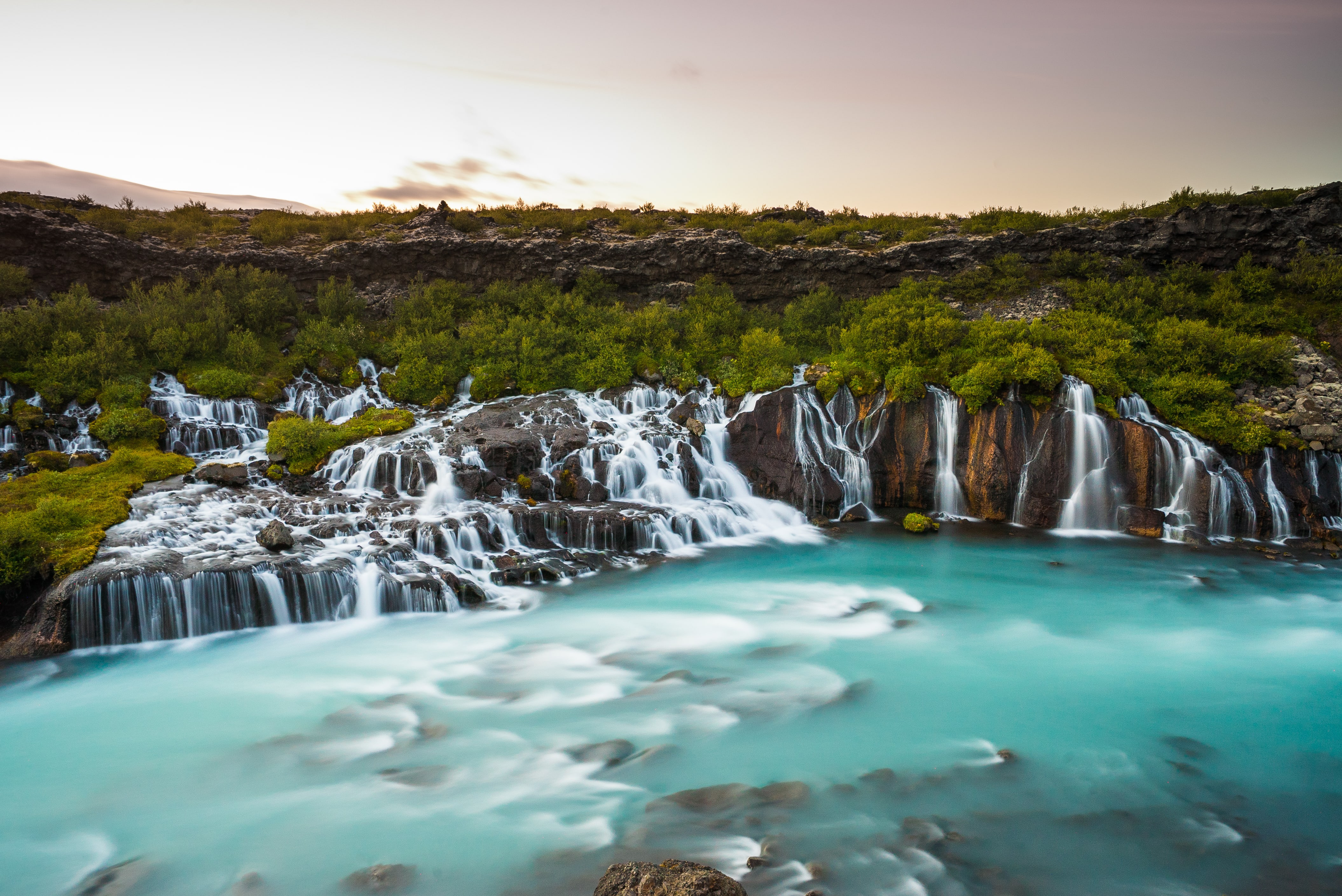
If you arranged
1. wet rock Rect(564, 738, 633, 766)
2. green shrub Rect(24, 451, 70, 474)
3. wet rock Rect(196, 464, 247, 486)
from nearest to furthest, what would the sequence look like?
wet rock Rect(564, 738, 633, 766)
green shrub Rect(24, 451, 70, 474)
wet rock Rect(196, 464, 247, 486)

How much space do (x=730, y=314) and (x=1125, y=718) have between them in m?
18.7

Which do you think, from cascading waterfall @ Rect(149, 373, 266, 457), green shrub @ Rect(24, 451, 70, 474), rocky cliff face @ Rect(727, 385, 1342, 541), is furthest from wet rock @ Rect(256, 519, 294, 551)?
rocky cliff face @ Rect(727, 385, 1342, 541)

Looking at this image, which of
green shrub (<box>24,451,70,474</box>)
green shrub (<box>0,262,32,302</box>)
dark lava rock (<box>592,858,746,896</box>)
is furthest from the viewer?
green shrub (<box>0,262,32,302</box>)

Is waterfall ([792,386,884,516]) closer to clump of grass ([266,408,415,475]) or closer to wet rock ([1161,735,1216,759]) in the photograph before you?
wet rock ([1161,735,1216,759])

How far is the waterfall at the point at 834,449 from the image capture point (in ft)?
58.7

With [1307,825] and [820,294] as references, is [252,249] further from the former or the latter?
[1307,825]

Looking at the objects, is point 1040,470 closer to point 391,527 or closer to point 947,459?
point 947,459

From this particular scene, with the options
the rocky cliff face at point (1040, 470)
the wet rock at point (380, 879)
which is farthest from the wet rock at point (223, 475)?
the rocky cliff face at point (1040, 470)

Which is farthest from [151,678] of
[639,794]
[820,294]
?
[820,294]

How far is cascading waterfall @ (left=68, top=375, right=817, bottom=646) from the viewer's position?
34.6 ft

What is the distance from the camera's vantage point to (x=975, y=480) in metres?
17.1

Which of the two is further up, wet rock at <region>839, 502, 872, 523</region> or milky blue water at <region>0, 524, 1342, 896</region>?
wet rock at <region>839, 502, 872, 523</region>

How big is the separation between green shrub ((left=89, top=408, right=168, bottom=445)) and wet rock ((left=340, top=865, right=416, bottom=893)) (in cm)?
1600

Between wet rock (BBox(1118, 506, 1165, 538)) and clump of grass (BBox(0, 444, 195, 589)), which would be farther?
wet rock (BBox(1118, 506, 1165, 538))
